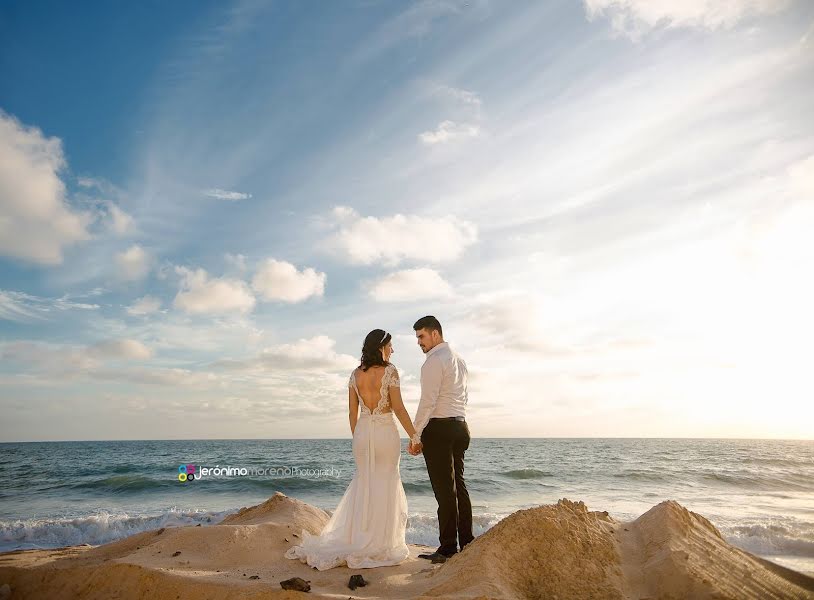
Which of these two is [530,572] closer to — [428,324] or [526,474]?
[428,324]

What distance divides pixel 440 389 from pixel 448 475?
0.93m

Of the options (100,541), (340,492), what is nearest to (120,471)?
(340,492)

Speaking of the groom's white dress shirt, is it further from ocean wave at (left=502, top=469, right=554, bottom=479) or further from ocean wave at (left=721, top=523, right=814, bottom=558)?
ocean wave at (left=502, top=469, right=554, bottom=479)

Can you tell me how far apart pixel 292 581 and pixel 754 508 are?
14.2 meters

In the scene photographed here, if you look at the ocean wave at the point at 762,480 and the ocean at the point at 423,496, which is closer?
the ocean at the point at 423,496

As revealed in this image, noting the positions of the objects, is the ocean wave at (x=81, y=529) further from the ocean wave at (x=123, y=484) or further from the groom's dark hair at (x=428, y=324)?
the groom's dark hair at (x=428, y=324)

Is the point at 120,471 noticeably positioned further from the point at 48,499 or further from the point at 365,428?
the point at 365,428

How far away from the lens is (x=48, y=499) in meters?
15.5

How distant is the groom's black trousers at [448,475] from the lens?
17.1 feet

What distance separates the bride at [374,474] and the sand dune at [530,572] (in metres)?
0.31

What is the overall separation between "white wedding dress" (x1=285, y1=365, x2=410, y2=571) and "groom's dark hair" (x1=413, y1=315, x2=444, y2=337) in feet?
1.91

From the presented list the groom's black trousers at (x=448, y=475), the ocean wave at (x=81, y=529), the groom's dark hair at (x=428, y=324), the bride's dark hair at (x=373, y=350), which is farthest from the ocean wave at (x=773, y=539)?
the ocean wave at (x=81, y=529)

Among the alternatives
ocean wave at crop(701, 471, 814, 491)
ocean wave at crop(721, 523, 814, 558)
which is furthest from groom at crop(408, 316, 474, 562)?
ocean wave at crop(701, 471, 814, 491)

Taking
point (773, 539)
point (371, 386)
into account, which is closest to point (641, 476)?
point (773, 539)
